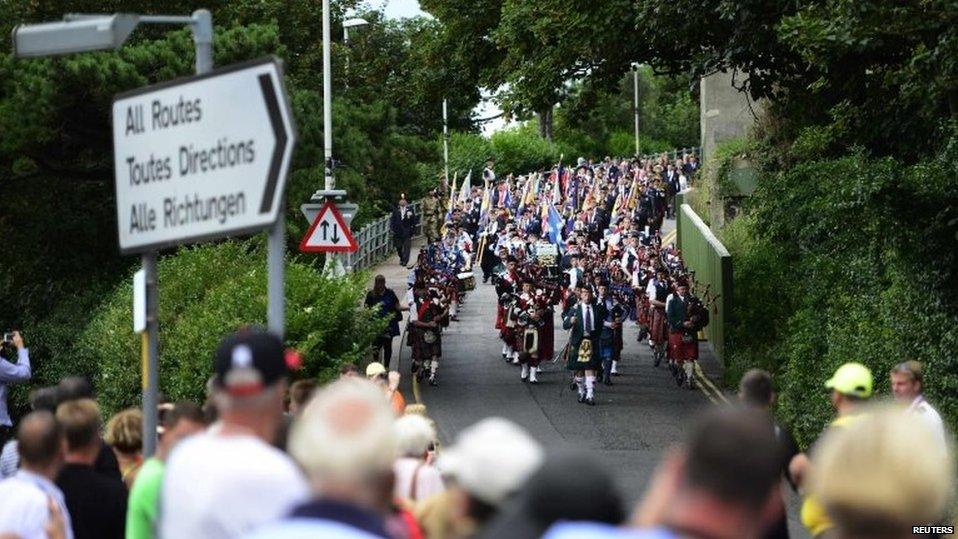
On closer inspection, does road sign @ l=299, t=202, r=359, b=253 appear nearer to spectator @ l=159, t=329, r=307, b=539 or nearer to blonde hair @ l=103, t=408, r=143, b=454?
blonde hair @ l=103, t=408, r=143, b=454

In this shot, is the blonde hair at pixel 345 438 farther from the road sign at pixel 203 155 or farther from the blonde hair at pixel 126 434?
the blonde hair at pixel 126 434

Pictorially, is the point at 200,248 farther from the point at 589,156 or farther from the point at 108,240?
the point at 589,156

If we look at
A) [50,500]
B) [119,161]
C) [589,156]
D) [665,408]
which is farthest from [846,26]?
[589,156]

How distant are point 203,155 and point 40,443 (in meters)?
1.33

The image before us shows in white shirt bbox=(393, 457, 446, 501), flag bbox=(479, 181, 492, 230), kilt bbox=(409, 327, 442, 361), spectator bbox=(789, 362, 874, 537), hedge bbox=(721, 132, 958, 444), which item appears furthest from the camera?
flag bbox=(479, 181, 492, 230)

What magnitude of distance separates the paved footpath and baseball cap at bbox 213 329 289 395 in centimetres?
1294

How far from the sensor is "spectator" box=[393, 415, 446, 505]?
786 cm

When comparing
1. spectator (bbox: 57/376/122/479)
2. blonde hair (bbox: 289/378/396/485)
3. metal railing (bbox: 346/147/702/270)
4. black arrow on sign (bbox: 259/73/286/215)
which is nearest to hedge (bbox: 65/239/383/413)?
spectator (bbox: 57/376/122/479)

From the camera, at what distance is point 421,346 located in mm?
29625

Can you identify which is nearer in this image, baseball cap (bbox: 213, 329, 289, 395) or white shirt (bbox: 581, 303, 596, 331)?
baseball cap (bbox: 213, 329, 289, 395)

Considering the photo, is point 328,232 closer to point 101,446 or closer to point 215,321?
point 215,321

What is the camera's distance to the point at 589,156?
335 ft

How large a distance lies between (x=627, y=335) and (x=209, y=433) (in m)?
32.3

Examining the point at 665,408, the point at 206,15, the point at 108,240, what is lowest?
the point at 665,408
